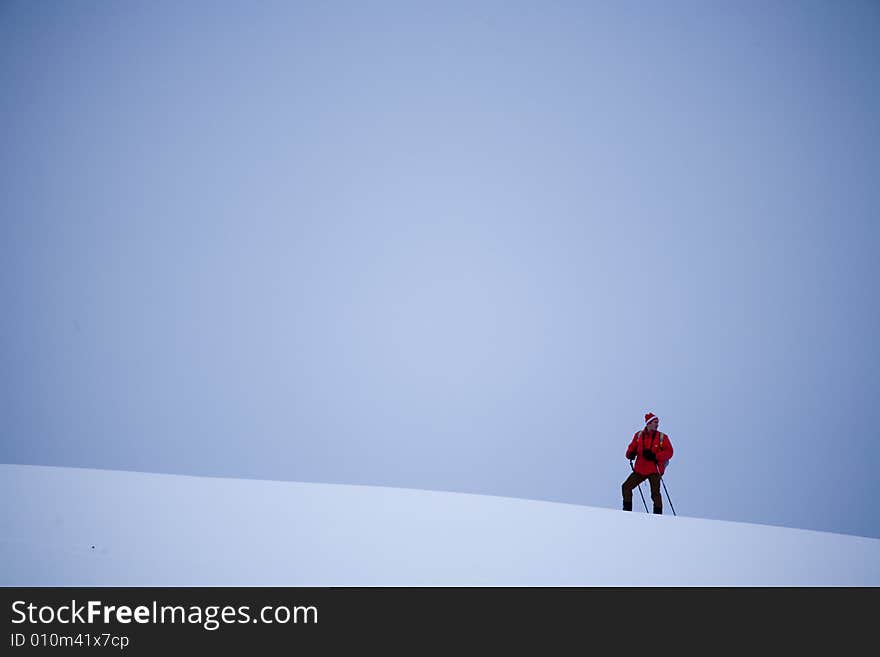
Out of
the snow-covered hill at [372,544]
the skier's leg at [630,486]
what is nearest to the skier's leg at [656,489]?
the skier's leg at [630,486]

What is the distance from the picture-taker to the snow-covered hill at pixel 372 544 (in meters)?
5.01

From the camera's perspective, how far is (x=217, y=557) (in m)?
5.45

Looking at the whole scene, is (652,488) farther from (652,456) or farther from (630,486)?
(652,456)
